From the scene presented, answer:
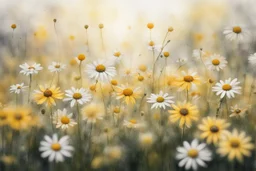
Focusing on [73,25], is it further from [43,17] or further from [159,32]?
[159,32]

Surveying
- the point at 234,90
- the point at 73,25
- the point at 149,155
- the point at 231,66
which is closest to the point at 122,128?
the point at 149,155

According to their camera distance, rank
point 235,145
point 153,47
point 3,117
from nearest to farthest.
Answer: point 235,145, point 3,117, point 153,47

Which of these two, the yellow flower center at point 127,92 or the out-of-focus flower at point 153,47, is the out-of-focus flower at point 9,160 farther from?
the out-of-focus flower at point 153,47

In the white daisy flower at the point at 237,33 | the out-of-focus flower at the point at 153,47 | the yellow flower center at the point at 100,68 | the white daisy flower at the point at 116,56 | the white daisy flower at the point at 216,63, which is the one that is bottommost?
the yellow flower center at the point at 100,68

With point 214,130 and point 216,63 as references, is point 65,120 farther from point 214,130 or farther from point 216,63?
point 216,63

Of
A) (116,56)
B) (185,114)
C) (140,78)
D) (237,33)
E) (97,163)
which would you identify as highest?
(237,33)

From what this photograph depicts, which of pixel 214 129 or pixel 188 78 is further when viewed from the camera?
pixel 188 78

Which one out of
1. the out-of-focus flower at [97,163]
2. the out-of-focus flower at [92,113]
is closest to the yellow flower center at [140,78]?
the out-of-focus flower at [92,113]

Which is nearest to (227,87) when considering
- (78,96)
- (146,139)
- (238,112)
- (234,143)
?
(238,112)

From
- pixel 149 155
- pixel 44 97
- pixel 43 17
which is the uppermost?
pixel 43 17
